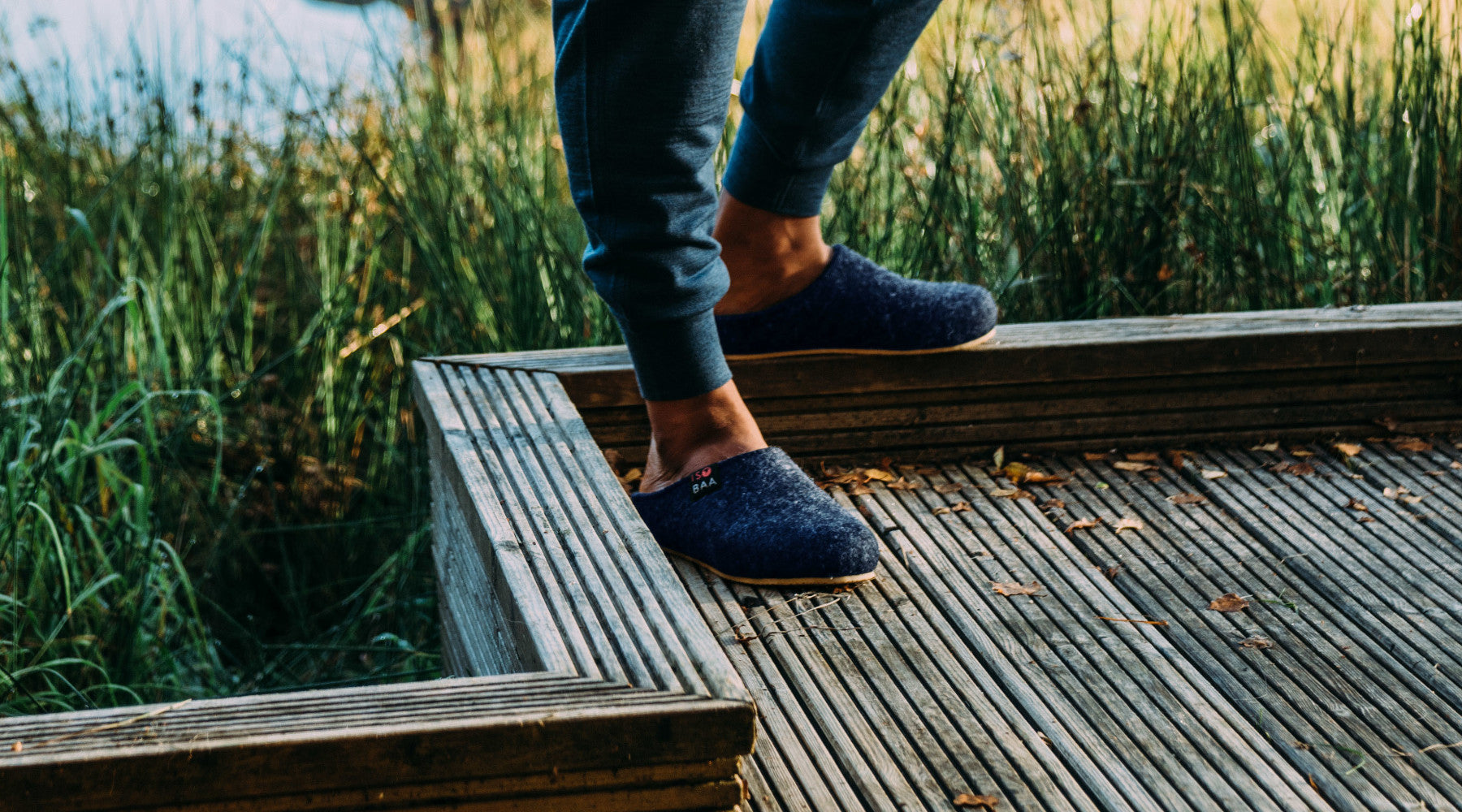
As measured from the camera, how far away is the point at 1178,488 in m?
1.46

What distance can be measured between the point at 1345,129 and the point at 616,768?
72.6 inches

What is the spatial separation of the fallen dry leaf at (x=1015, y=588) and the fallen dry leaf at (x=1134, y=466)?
37cm

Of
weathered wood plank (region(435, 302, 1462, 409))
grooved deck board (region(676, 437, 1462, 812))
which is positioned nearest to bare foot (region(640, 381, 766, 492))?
grooved deck board (region(676, 437, 1462, 812))

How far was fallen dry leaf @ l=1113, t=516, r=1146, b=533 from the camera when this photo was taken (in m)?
1.34

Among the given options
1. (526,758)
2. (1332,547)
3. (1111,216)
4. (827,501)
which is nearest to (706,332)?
(827,501)

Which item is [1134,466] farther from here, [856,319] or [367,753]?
[367,753]

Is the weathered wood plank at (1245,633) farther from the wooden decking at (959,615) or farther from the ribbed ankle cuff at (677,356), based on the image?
the ribbed ankle cuff at (677,356)

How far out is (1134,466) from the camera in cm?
153

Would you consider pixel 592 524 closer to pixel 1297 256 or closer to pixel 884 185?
pixel 1297 256

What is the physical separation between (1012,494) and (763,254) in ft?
1.28

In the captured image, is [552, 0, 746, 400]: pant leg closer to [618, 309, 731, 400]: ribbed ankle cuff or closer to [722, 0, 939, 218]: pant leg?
[618, 309, 731, 400]: ribbed ankle cuff

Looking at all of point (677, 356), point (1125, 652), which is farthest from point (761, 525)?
point (1125, 652)

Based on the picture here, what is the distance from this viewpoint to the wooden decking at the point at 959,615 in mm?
767

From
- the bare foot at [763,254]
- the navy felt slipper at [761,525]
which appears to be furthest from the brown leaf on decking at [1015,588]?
the bare foot at [763,254]
